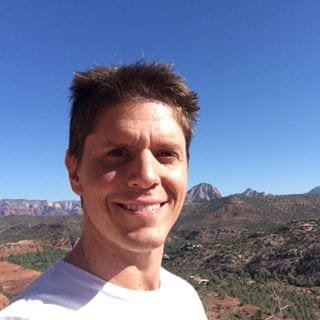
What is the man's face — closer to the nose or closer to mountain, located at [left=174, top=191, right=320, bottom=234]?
the nose

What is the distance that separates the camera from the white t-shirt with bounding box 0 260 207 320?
157cm

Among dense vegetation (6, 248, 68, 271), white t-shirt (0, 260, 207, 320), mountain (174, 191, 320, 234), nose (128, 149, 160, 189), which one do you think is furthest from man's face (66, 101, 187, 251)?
mountain (174, 191, 320, 234)

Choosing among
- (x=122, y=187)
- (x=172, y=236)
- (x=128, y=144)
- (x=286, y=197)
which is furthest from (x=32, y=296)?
(x=286, y=197)

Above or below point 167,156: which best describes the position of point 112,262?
below

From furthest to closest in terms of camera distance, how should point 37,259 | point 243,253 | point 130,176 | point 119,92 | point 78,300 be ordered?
point 37,259 < point 243,253 < point 119,92 < point 130,176 < point 78,300

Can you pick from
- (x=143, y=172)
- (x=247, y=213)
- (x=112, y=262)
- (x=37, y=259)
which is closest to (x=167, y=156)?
(x=143, y=172)

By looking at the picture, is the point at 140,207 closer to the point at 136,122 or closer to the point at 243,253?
the point at 136,122

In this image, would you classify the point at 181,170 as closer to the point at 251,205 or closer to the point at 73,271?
the point at 73,271

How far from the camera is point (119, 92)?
6.40 ft

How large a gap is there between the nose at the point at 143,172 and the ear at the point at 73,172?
29 centimetres

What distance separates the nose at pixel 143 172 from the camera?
182cm

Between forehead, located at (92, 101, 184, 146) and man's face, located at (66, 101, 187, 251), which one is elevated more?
forehead, located at (92, 101, 184, 146)

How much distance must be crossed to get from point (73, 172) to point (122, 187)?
329 mm

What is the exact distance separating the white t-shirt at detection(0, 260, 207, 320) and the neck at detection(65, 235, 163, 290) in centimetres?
5
